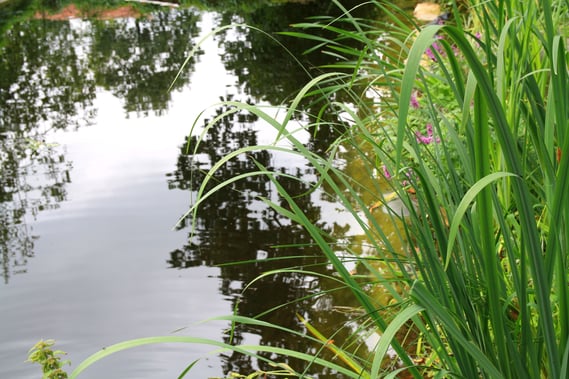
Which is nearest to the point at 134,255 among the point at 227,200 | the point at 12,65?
the point at 227,200

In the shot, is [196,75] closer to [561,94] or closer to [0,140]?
[0,140]

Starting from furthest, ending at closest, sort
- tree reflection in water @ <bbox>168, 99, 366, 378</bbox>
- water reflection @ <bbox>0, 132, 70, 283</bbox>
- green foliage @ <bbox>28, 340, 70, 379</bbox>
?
water reflection @ <bbox>0, 132, 70, 283</bbox>, tree reflection in water @ <bbox>168, 99, 366, 378</bbox>, green foliage @ <bbox>28, 340, 70, 379</bbox>

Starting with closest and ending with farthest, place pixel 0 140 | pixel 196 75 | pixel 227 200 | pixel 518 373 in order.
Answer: pixel 518 373, pixel 227 200, pixel 0 140, pixel 196 75

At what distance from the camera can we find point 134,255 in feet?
13.1

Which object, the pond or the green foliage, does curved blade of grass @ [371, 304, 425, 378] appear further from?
the green foliage

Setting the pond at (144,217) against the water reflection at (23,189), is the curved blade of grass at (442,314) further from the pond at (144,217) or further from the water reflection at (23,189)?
the water reflection at (23,189)

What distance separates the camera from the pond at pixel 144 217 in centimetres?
321

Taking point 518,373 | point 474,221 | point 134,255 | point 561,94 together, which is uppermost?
point 561,94

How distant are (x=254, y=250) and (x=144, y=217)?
0.92 metres

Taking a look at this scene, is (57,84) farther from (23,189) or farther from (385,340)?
(385,340)

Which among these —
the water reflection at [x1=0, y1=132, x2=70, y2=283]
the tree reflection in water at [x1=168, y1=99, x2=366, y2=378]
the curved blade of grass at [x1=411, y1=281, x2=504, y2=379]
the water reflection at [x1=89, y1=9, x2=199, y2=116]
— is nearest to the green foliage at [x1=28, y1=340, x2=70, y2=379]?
the tree reflection in water at [x1=168, y1=99, x2=366, y2=378]

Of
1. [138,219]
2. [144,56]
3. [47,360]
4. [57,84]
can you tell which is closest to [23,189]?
[138,219]

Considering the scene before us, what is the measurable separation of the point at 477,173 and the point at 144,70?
711 centimetres

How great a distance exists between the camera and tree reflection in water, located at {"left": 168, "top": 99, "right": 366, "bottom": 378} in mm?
3160
